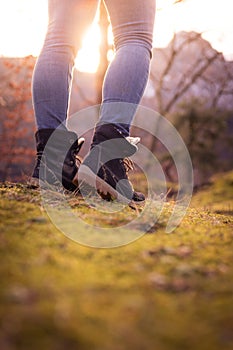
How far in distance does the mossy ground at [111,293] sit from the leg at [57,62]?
77 centimetres

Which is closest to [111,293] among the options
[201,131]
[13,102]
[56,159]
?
[56,159]

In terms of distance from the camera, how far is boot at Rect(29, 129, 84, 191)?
1.81 metres

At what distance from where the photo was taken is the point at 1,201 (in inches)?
56.2

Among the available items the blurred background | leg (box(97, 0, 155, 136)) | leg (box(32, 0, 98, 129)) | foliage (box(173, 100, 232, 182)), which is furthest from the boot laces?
foliage (box(173, 100, 232, 182))

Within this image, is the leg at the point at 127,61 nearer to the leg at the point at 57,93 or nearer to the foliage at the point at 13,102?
the leg at the point at 57,93

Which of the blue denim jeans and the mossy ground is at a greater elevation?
the blue denim jeans

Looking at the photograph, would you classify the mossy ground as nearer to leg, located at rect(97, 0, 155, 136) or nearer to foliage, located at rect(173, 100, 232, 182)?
leg, located at rect(97, 0, 155, 136)

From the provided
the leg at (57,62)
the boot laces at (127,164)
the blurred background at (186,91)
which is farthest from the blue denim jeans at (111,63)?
the blurred background at (186,91)

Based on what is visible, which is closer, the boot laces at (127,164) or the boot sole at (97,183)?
the boot sole at (97,183)

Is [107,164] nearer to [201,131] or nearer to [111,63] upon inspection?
[111,63]

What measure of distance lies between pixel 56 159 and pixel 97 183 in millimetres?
232

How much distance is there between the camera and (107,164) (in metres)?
1.75

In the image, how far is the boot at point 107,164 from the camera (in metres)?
1.73

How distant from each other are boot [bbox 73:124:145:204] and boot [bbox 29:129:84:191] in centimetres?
8
